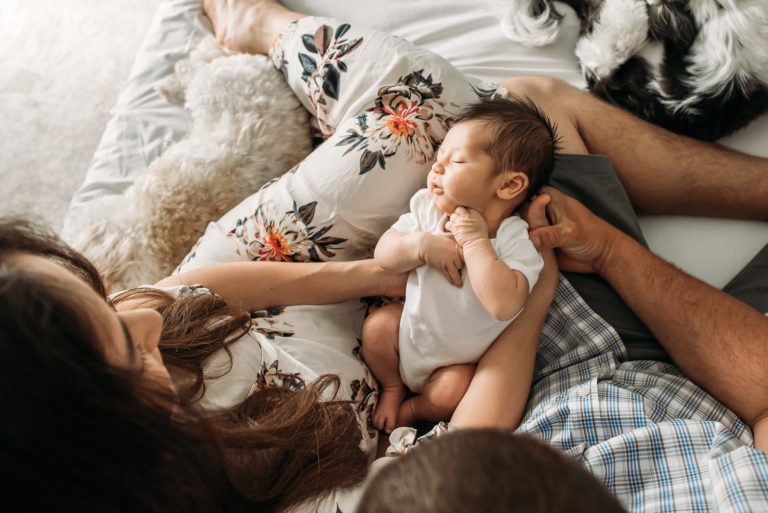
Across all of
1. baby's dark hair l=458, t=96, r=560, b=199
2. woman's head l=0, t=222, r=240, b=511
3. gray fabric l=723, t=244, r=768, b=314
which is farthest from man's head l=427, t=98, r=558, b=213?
woman's head l=0, t=222, r=240, b=511

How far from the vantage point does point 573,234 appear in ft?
3.51

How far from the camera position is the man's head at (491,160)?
1030 mm

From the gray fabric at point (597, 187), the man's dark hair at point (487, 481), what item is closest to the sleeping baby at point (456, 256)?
the gray fabric at point (597, 187)

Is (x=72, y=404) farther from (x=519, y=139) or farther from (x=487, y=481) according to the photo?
(x=519, y=139)

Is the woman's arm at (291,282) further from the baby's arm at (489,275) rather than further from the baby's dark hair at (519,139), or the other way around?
the baby's dark hair at (519,139)

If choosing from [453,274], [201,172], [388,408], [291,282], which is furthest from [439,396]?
[201,172]

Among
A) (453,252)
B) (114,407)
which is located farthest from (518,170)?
(114,407)

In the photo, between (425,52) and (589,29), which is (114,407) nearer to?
(425,52)

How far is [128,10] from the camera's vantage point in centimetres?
236

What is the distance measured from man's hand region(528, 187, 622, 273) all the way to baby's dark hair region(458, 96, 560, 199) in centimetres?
4

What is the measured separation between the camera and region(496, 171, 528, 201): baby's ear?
3.41 ft

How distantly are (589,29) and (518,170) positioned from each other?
22.6 inches

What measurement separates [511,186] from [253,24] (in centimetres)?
81

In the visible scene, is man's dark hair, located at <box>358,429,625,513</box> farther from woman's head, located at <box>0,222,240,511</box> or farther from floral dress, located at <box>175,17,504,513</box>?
floral dress, located at <box>175,17,504,513</box>
